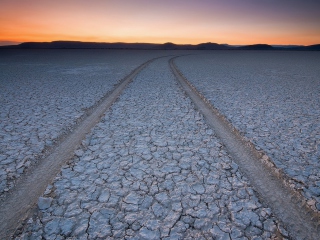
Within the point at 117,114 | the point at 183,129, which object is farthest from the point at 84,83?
the point at 183,129

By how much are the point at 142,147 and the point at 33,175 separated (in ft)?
5.37

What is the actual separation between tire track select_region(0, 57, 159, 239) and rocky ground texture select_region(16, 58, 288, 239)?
15cm

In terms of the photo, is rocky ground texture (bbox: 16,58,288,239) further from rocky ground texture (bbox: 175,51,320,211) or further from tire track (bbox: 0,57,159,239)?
rocky ground texture (bbox: 175,51,320,211)

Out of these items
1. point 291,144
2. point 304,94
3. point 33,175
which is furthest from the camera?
point 304,94

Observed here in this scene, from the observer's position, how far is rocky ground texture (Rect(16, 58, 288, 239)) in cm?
192

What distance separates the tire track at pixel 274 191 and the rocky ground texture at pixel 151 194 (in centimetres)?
13

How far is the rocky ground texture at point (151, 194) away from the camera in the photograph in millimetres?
1921

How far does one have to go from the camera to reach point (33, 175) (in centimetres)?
268

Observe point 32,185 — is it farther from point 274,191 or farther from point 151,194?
point 274,191

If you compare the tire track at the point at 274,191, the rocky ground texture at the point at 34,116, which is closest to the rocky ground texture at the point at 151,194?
the tire track at the point at 274,191

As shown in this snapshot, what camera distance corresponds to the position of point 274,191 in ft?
7.95

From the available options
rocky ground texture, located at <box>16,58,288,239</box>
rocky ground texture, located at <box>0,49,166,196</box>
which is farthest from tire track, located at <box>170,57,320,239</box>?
rocky ground texture, located at <box>0,49,166,196</box>

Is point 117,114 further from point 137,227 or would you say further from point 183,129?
Answer: point 137,227

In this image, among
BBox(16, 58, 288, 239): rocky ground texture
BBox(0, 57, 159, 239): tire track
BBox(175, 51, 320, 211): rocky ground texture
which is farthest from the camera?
BBox(175, 51, 320, 211): rocky ground texture
